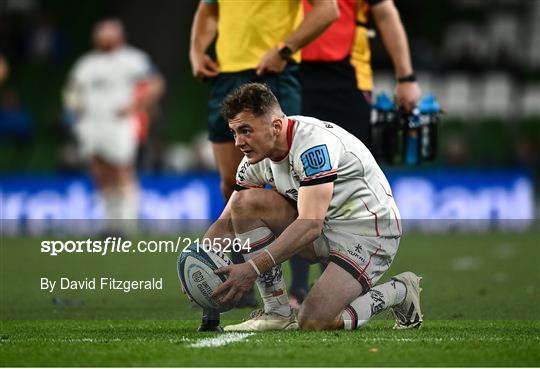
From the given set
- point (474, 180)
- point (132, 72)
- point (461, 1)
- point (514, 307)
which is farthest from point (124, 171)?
point (461, 1)

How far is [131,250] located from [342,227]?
2.46 meters

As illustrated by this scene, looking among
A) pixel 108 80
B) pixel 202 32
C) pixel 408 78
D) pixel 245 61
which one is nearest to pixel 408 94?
pixel 408 78

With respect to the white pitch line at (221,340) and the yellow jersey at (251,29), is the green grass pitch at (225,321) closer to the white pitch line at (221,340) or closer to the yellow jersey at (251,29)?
the white pitch line at (221,340)

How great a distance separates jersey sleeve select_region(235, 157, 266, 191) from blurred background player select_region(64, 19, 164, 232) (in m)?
7.58

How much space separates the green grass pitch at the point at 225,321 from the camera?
205 inches

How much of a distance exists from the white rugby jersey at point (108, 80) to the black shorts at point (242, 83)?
6779 mm

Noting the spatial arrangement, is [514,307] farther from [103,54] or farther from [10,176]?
[10,176]

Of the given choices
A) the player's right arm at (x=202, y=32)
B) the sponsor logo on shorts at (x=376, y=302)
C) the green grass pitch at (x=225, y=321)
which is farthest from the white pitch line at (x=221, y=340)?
the player's right arm at (x=202, y=32)

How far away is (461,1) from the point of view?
25.4m

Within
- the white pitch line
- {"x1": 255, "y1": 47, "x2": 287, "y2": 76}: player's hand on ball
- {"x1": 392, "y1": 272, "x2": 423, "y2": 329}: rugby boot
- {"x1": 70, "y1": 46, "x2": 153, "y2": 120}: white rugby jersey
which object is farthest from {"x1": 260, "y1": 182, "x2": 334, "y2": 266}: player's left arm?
{"x1": 70, "y1": 46, "x2": 153, "y2": 120}: white rugby jersey

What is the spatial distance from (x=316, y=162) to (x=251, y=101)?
A: 1.36ft

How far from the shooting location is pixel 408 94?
26.1 feet

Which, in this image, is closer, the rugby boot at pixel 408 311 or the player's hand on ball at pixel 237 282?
the player's hand on ball at pixel 237 282

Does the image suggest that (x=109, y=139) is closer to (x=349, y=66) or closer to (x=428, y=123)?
(x=428, y=123)
